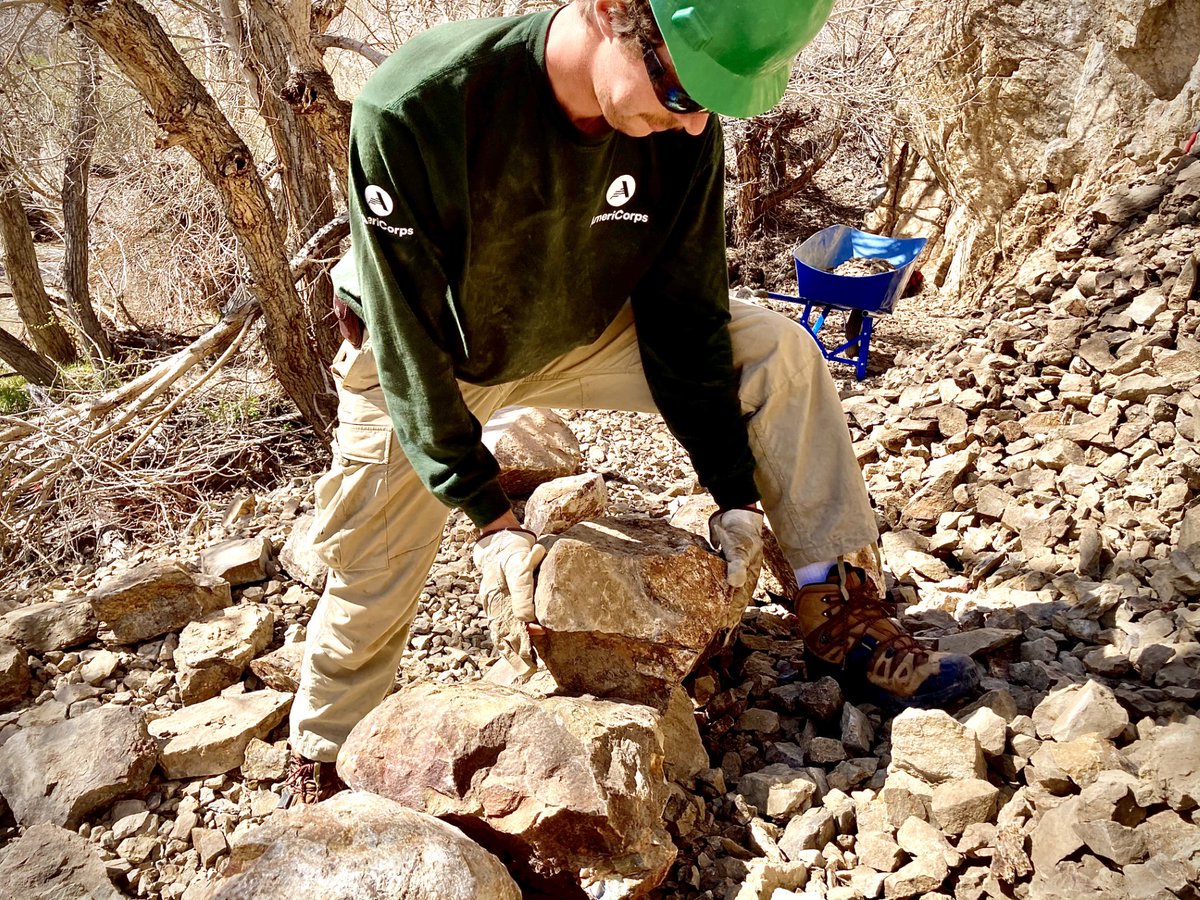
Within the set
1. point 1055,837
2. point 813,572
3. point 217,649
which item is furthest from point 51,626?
point 1055,837

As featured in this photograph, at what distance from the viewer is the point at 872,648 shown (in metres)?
2.17

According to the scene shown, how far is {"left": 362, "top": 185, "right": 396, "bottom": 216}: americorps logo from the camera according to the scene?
1781 mm

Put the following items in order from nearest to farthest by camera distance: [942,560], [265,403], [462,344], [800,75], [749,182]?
[462,344], [942,560], [265,403], [800,75], [749,182]

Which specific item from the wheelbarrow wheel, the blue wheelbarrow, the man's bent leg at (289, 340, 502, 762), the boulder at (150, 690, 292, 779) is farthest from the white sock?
the wheelbarrow wheel

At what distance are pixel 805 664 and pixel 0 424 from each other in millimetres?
3918

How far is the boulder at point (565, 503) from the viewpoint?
2.82 m

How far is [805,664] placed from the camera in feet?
7.90

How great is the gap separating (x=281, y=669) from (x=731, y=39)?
2.21 m

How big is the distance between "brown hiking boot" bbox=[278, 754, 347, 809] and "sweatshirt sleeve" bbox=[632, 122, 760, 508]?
4.14 feet

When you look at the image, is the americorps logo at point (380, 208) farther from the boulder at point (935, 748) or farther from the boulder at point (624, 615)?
the boulder at point (935, 748)

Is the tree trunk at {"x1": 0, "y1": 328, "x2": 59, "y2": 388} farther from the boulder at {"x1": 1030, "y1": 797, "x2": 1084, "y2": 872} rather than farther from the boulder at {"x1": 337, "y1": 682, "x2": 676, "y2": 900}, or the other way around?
the boulder at {"x1": 1030, "y1": 797, "x2": 1084, "y2": 872}

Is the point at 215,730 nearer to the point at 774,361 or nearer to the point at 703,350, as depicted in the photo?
the point at 703,350

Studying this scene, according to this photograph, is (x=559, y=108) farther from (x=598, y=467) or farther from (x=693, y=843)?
(x=598, y=467)

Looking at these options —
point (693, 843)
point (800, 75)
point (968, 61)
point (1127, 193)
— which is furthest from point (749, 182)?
point (693, 843)
